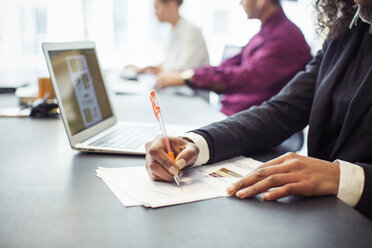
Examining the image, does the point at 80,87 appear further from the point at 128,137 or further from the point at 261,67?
the point at 261,67

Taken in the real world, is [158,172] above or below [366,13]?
below

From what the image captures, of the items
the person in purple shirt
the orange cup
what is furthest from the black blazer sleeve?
the orange cup

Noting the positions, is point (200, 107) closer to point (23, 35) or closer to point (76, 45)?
point (76, 45)

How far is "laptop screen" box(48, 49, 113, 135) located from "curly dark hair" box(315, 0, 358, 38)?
2.50 feet

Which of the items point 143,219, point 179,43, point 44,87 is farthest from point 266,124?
point 179,43

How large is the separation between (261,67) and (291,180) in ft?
4.12

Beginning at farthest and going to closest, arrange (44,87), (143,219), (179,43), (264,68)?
(179,43) < (264,68) < (44,87) < (143,219)

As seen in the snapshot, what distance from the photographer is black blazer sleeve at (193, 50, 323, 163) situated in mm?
847

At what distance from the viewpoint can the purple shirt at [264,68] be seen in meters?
1.78

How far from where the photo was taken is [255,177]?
65 cm

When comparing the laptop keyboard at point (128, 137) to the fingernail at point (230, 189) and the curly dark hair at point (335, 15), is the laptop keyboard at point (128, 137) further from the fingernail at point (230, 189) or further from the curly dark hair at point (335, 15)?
the curly dark hair at point (335, 15)

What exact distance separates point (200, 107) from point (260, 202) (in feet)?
3.44

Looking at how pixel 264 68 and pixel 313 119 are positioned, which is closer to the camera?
pixel 313 119

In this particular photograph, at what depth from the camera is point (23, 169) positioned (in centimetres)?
77
